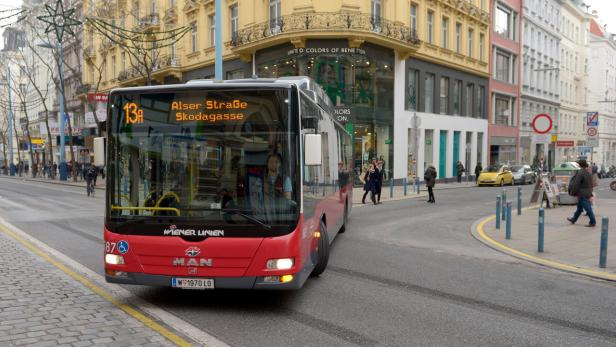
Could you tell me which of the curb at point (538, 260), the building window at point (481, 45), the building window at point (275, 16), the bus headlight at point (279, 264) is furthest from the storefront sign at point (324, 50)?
the bus headlight at point (279, 264)

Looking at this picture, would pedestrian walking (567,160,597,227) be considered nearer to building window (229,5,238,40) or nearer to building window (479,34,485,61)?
building window (229,5,238,40)

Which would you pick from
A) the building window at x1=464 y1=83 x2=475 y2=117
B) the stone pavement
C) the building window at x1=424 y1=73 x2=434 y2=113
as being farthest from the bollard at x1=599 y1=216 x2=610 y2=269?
the building window at x1=464 y1=83 x2=475 y2=117

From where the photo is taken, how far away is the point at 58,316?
5.57 m

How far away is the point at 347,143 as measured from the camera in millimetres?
13156

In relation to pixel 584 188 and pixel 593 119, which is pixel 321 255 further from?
pixel 593 119

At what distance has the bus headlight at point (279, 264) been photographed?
558 centimetres

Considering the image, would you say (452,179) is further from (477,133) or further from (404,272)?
(404,272)

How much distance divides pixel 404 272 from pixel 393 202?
524 inches

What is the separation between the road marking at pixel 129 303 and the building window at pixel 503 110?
135 ft

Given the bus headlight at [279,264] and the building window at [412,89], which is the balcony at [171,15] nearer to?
the building window at [412,89]

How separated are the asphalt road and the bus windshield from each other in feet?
3.59

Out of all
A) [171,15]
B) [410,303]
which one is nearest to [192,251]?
[410,303]

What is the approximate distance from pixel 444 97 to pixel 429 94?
2381mm

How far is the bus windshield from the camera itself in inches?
221
